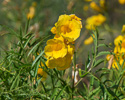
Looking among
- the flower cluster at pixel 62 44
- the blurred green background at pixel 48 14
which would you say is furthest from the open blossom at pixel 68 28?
the blurred green background at pixel 48 14

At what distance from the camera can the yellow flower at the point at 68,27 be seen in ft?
2.03

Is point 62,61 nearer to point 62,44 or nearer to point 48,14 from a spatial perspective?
point 62,44

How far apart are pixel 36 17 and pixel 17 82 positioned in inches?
86.6

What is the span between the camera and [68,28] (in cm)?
65

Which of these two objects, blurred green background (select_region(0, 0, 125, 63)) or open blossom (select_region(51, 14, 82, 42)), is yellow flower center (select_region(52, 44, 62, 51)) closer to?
open blossom (select_region(51, 14, 82, 42))

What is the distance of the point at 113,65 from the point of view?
0.85 m

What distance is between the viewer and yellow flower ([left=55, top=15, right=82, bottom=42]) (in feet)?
2.03

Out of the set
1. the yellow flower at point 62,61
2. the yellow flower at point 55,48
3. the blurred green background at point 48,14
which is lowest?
the yellow flower at point 62,61

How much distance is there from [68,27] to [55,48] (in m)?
0.08

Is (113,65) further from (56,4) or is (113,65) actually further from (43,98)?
(56,4)

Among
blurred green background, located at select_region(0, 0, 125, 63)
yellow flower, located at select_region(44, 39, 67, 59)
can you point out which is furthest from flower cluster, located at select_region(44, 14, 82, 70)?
blurred green background, located at select_region(0, 0, 125, 63)

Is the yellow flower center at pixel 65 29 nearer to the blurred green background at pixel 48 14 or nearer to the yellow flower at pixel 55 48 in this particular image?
the yellow flower at pixel 55 48

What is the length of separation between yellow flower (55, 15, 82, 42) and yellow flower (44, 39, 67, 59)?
3 cm

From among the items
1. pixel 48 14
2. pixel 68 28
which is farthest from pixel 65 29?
pixel 48 14
